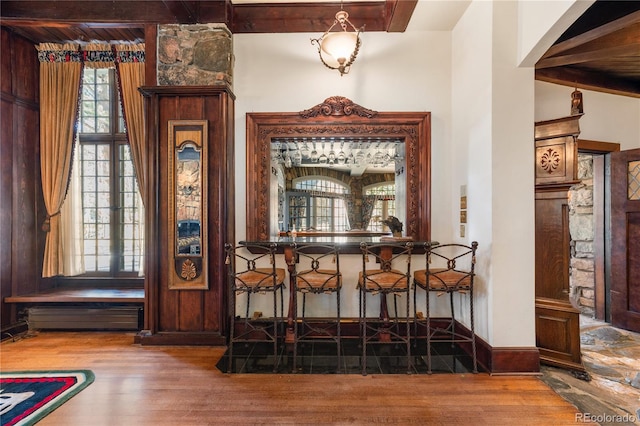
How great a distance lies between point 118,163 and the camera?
146 inches

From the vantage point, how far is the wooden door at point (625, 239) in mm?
3379

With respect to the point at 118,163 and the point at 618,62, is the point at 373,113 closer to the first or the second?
the point at 618,62

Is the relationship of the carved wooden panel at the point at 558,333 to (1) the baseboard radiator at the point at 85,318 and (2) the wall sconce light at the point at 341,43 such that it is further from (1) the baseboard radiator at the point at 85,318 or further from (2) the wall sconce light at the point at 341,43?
(1) the baseboard radiator at the point at 85,318

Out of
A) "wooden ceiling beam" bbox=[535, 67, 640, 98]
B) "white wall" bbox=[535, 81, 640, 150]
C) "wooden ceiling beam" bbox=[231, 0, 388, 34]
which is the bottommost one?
"white wall" bbox=[535, 81, 640, 150]

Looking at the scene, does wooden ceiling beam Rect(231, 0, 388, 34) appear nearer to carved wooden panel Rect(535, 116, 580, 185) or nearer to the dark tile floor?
carved wooden panel Rect(535, 116, 580, 185)

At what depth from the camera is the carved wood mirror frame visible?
3.25m

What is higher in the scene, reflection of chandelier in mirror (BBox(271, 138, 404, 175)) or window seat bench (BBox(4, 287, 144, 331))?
reflection of chandelier in mirror (BBox(271, 138, 404, 175))

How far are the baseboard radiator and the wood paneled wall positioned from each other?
26 centimetres

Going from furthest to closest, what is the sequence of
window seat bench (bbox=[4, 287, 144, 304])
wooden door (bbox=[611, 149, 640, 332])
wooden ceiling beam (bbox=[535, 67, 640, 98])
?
1. wooden door (bbox=[611, 149, 640, 332])
2. window seat bench (bbox=[4, 287, 144, 304])
3. wooden ceiling beam (bbox=[535, 67, 640, 98])

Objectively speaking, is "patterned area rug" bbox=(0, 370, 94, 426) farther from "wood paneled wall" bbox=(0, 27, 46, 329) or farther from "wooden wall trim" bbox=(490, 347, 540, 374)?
"wooden wall trim" bbox=(490, 347, 540, 374)

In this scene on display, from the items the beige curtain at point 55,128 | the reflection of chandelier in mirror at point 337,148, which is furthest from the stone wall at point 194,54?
the beige curtain at point 55,128

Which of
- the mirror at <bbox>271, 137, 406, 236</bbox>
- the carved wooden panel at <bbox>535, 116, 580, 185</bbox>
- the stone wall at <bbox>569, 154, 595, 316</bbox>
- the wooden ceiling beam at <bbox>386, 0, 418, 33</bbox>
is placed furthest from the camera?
the mirror at <bbox>271, 137, 406, 236</bbox>

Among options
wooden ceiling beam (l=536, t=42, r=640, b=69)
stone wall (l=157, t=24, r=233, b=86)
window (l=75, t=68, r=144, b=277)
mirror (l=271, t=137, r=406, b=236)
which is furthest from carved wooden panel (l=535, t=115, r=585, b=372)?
window (l=75, t=68, r=144, b=277)

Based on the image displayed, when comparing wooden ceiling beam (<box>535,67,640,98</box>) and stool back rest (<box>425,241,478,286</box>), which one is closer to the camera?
stool back rest (<box>425,241,478,286</box>)
